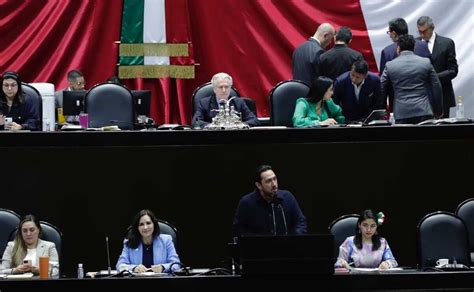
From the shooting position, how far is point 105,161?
36.3ft

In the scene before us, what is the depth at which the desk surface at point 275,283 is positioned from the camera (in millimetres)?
8656

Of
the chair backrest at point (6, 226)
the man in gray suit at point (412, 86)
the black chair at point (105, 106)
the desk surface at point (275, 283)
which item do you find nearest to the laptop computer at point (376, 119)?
the man in gray suit at point (412, 86)

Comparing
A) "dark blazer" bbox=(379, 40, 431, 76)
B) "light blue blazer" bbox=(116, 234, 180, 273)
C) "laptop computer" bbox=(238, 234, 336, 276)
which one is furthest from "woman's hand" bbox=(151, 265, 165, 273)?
"dark blazer" bbox=(379, 40, 431, 76)

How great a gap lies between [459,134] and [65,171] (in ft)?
10.9

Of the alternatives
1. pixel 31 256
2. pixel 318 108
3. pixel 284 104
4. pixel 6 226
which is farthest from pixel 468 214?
pixel 6 226

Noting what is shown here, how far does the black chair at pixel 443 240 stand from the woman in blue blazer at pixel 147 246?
75.7 inches

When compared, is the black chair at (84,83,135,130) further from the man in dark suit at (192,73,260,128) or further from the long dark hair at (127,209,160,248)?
the long dark hair at (127,209,160,248)

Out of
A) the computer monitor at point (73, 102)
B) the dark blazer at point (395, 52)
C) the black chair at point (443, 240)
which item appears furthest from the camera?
the dark blazer at point (395, 52)

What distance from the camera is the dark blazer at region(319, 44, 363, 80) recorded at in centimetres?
1256

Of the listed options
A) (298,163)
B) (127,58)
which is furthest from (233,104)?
(127,58)

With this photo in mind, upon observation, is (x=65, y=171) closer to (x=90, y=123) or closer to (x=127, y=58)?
(x=90, y=123)

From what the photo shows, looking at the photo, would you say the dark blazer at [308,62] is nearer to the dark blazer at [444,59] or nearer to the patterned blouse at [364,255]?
the dark blazer at [444,59]

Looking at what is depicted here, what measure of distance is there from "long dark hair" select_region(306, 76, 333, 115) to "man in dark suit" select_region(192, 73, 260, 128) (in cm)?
61

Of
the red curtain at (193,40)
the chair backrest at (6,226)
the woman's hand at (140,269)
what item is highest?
the red curtain at (193,40)
